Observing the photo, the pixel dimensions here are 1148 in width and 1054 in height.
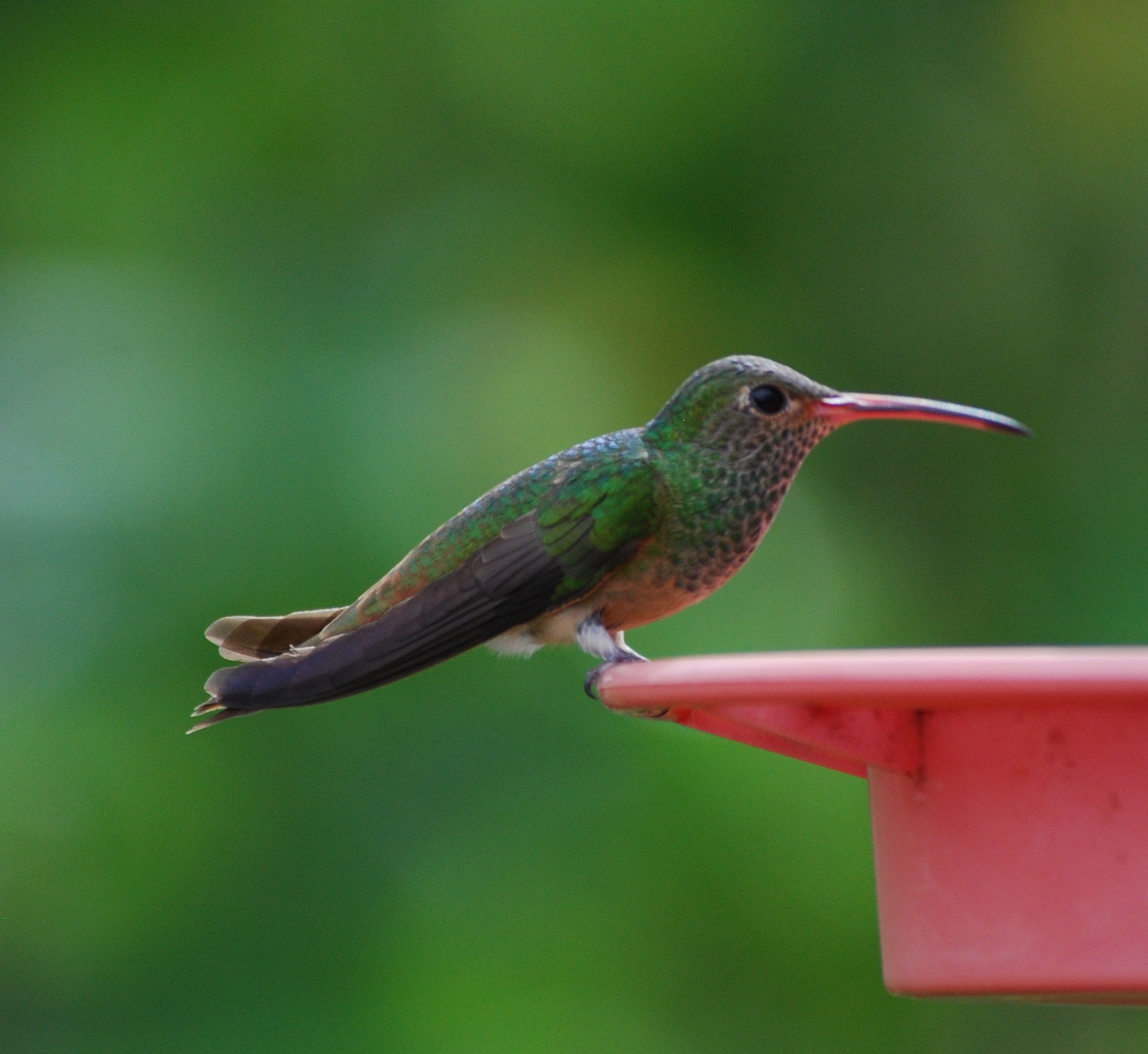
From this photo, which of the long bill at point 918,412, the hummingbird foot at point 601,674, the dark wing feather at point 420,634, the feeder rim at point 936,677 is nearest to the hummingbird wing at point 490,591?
the dark wing feather at point 420,634

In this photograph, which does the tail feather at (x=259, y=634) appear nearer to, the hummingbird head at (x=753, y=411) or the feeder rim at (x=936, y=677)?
the hummingbird head at (x=753, y=411)

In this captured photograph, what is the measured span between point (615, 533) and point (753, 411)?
0.27m

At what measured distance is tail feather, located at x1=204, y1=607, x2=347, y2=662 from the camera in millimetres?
2420

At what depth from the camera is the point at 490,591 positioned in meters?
2.15

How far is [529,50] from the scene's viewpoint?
4.96 meters

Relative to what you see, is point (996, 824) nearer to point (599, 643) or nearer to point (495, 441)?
point (599, 643)

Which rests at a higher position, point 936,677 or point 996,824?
point 936,677

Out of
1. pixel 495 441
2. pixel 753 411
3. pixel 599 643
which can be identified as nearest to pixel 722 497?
pixel 753 411

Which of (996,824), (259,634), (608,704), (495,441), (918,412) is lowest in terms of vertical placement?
(996,824)

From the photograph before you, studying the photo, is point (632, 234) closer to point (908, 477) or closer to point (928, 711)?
point (908, 477)

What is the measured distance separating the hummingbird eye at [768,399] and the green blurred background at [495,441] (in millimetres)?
2004

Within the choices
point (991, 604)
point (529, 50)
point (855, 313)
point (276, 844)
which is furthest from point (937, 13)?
point (276, 844)

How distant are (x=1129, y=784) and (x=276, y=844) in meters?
3.14

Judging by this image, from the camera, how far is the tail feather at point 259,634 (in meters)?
2.42
